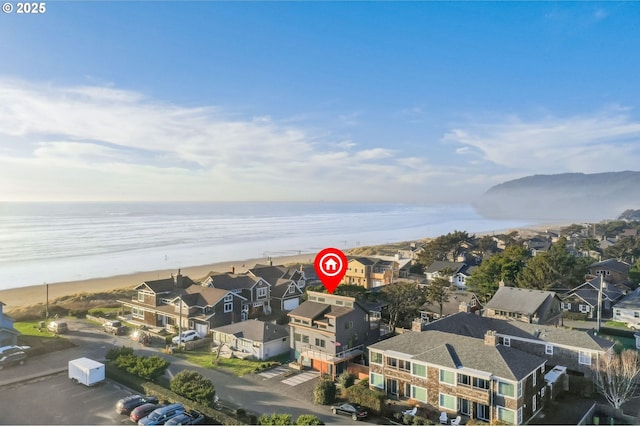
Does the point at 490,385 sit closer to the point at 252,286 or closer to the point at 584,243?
the point at 252,286

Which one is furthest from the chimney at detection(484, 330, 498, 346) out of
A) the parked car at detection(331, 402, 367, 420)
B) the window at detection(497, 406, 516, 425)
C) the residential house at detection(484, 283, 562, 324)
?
the residential house at detection(484, 283, 562, 324)

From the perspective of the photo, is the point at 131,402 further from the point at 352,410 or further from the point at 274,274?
the point at 274,274

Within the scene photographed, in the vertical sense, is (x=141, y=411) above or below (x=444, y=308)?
below

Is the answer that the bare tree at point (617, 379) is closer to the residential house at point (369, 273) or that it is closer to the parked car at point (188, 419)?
the parked car at point (188, 419)

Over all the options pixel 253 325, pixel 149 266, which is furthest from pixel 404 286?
pixel 149 266

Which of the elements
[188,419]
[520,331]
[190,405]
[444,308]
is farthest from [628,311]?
[188,419]

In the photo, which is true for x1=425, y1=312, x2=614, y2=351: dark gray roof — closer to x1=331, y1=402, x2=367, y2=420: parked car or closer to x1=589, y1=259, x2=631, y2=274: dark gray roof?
x1=331, y1=402, x2=367, y2=420: parked car
